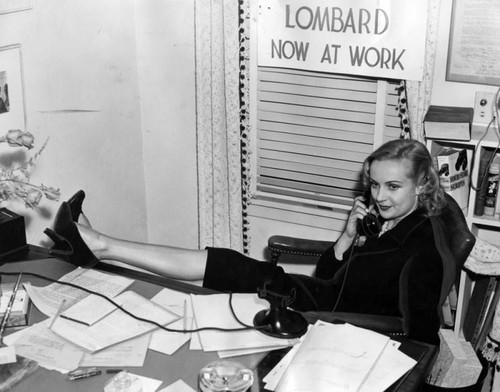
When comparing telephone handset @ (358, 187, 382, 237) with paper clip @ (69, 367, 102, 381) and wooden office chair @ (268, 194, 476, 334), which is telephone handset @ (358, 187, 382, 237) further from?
paper clip @ (69, 367, 102, 381)

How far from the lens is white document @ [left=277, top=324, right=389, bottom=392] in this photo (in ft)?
5.70

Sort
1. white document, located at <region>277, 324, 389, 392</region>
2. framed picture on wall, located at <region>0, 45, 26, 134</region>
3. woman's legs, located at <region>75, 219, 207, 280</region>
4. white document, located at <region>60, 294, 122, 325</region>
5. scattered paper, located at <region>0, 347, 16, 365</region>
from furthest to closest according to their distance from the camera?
framed picture on wall, located at <region>0, 45, 26, 134</region>, woman's legs, located at <region>75, 219, 207, 280</region>, white document, located at <region>60, 294, 122, 325</region>, scattered paper, located at <region>0, 347, 16, 365</region>, white document, located at <region>277, 324, 389, 392</region>

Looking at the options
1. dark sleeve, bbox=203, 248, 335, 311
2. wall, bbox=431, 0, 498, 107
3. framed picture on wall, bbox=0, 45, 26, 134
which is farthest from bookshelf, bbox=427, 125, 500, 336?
framed picture on wall, bbox=0, 45, 26, 134

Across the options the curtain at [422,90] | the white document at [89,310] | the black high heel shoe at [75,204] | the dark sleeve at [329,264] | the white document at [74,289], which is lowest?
the dark sleeve at [329,264]

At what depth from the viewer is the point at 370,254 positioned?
2588 millimetres

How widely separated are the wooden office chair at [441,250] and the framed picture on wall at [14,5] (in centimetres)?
131

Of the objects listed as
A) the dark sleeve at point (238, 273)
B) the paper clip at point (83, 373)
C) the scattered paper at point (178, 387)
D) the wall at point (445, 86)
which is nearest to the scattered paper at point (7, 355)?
the paper clip at point (83, 373)

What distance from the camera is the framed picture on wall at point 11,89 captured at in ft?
9.08

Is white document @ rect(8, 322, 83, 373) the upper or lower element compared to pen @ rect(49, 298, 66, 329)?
lower

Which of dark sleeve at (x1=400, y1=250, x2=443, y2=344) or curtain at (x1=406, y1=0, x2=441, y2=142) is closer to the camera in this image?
dark sleeve at (x1=400, y1=250, x2=443, y2=344)

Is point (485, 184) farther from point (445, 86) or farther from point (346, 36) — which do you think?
point (346, 36)

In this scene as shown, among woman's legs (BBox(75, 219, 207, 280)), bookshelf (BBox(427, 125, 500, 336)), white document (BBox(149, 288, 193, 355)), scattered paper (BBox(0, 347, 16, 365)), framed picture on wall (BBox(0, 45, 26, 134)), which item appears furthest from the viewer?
bookshelf (BBox(427, 125, 500, 336))

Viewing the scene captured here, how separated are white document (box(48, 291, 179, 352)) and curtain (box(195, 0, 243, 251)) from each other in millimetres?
1382

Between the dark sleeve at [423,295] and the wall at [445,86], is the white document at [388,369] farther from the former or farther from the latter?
the wall at [445,86]
